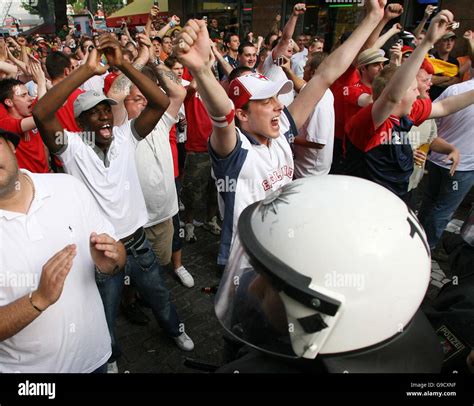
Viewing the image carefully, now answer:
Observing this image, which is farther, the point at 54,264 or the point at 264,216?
the point at 54,264

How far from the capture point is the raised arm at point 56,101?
2.34 m

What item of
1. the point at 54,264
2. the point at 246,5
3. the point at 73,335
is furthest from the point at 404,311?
the point at 246,5

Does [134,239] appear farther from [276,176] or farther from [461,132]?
[461,132]

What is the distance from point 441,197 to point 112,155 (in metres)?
3.69

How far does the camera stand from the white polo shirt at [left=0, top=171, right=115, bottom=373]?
166cm

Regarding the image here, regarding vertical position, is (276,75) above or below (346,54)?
below

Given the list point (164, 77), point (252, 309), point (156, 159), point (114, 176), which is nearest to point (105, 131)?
point (114, 176)

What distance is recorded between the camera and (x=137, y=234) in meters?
2.86

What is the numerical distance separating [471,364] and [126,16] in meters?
24.0

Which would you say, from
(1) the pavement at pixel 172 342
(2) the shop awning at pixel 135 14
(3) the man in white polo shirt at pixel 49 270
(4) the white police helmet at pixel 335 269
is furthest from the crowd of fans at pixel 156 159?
(2) the shop awning at pixel 135 14

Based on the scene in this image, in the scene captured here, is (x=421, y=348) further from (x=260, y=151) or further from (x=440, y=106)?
(x=440, y=106)

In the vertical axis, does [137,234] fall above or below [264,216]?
below

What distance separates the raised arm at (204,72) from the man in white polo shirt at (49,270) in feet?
2.78

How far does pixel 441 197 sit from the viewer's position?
4.25 metres
